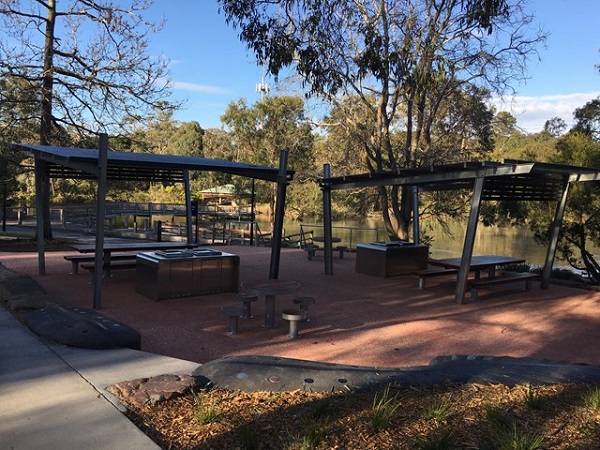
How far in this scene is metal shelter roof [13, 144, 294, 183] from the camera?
292 inches

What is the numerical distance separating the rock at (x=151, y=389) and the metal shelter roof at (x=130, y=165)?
433 cm

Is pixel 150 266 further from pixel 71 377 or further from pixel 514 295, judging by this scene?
pixel 514 295

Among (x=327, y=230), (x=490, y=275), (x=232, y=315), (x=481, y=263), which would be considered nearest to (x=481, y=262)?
(x=481, y=263)

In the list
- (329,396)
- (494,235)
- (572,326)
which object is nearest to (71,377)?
(329,396)

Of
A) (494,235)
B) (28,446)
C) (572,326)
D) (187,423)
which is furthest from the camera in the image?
(494,235)

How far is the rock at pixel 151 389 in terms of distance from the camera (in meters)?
3.51

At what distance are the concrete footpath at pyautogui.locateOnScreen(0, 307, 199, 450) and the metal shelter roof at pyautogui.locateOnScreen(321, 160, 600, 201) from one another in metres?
5.95

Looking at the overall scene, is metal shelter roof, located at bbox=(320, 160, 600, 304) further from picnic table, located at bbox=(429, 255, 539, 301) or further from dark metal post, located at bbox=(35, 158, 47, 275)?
dark metal post, located at bbox=(35, 158, 47, 275)

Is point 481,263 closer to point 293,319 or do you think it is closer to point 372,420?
point 293,319

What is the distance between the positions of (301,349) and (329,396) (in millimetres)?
2054

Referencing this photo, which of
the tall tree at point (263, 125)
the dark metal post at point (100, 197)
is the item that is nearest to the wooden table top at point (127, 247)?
the dark metal post at point (100, 197)

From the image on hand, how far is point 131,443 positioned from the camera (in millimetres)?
2881

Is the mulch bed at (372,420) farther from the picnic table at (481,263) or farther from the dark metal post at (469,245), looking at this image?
the picnic table at (481,263)

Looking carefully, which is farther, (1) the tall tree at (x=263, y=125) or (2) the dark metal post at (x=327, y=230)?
(1) the tall tree at (x=263, y=125)
